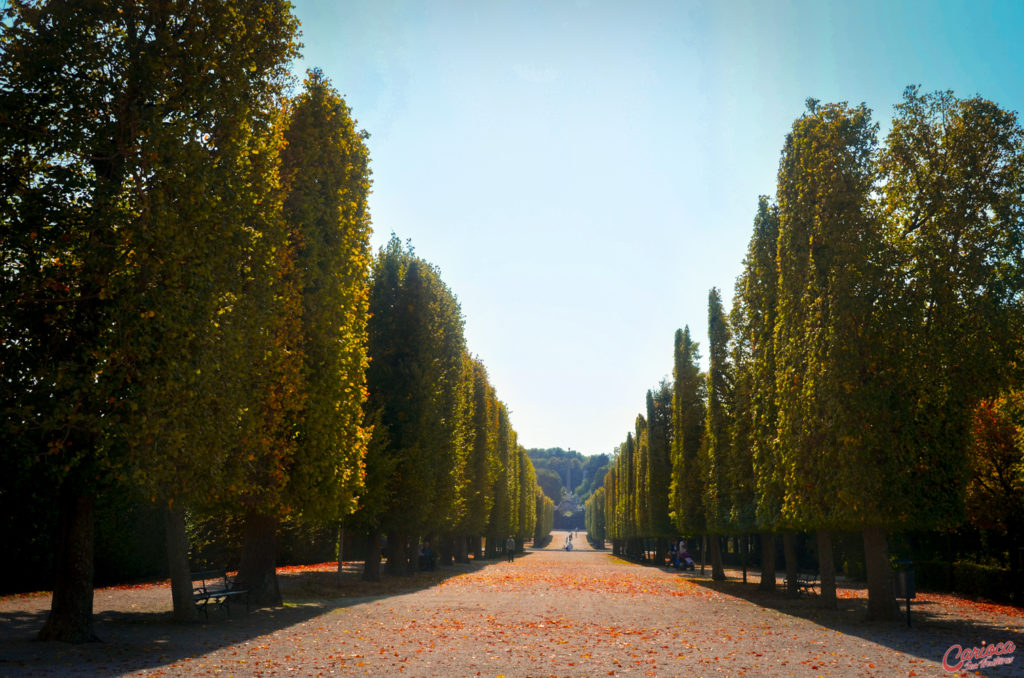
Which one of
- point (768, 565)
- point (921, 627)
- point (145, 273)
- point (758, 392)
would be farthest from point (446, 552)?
point (145, 273)

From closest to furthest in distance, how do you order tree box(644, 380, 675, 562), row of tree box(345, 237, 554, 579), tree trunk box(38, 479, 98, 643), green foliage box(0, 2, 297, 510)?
green foliage box(0, 2, 297, 510) < tree trunk box(38, 479, 98, 643) < row of tree box(345, 237, 554, 579) < tree box(644, 380, 675, 562)

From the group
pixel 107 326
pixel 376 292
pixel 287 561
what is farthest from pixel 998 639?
pixel 287 561

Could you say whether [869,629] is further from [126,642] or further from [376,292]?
[376,292]

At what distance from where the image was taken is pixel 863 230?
756 inches

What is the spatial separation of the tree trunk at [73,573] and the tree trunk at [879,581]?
1701 cm

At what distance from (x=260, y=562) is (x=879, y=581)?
16.3 meters

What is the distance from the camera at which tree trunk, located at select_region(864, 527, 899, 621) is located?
18234mm

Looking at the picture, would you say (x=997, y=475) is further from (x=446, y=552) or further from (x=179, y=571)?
(x=446, y=552)

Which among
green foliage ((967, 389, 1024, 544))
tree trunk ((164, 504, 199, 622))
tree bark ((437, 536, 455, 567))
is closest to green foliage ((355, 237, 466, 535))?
tree trunk ((164, 504, 199, 622))

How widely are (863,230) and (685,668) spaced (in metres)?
12.6

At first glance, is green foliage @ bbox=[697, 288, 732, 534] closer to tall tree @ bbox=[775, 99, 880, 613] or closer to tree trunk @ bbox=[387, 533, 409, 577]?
tall tree @ bbox=[775, 99, 880, 613]

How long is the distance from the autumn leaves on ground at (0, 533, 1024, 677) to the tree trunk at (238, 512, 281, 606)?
902mm

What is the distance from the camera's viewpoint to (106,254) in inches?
491

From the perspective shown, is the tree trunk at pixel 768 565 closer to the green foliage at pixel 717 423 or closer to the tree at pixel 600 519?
the green foliage at pixel 717 423
